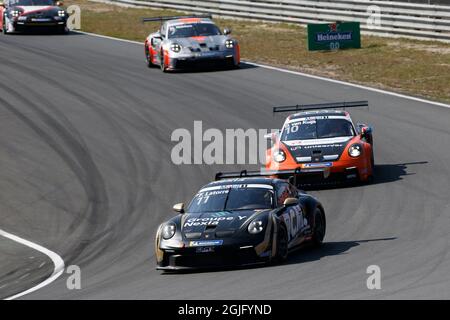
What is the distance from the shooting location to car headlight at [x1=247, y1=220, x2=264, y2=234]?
49.7ft

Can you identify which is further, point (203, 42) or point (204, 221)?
point (203, 42)

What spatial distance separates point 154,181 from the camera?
22141mm

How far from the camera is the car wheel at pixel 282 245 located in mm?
15406

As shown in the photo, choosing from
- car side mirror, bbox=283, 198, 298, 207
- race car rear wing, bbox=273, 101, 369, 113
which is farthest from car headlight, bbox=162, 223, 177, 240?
race car rear wing, bbox=273, 101, 369, 113

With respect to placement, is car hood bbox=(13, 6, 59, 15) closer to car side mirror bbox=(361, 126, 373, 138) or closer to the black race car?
car side mirror bbox=(361, 126, 373, 138)

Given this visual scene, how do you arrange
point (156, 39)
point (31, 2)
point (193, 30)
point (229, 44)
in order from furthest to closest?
point (31, 2) → point (156, 39) → point (193, 30) → point (229, 44)

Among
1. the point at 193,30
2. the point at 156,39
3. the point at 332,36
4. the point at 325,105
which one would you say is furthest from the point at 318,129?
the point at 332,36

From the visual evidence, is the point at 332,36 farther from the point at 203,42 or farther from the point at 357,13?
the point at 203,42

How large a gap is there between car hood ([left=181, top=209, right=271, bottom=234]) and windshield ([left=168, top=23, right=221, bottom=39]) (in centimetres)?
1704

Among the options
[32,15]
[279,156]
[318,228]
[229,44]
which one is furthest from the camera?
[32,15]

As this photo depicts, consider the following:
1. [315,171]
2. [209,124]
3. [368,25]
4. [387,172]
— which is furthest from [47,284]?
[368,25]

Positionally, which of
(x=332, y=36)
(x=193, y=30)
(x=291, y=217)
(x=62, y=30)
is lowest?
(x=62, y=30)

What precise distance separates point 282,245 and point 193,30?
1796 cm
